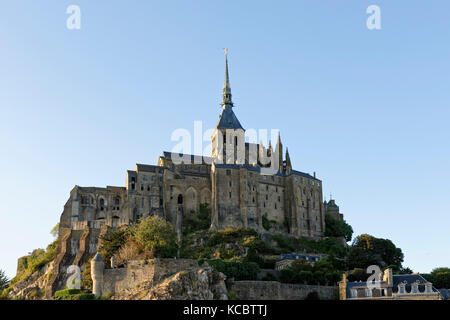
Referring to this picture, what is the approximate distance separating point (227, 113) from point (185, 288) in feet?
208

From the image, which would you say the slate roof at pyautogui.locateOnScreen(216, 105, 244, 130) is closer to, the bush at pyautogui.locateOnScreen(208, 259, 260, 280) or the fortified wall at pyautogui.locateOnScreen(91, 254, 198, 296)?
the bush at pyautogui.locateOnScreen(208, 259, 260, 280)

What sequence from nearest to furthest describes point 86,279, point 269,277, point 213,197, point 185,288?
1. point 185,288
2. point 86,279
3. point 269,277
4. point 213,197

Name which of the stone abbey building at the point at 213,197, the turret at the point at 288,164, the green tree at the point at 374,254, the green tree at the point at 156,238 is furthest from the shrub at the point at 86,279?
the turret at the point at 288,164

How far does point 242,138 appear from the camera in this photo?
11869cm

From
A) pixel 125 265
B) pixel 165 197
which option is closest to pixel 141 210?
pixel 165 197

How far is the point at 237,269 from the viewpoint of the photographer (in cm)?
7356

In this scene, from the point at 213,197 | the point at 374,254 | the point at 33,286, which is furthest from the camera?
the point at 213,197

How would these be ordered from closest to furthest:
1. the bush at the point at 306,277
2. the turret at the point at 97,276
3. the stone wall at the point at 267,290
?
the turret at the point at 97,276 < the stone wall at the point at 267,290 < the bush at the point at 306,277

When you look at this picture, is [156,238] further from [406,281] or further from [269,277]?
[406,281]

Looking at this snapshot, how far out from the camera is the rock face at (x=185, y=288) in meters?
63.1

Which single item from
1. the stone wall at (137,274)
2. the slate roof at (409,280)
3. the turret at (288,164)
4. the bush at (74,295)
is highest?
the turret at (288,164)

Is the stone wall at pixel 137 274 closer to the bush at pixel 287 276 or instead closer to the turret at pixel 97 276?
the turret at pixel 97 276

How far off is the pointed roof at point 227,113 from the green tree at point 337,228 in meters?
23.2

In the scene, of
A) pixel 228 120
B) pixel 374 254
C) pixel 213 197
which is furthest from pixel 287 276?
pixel 228 120
